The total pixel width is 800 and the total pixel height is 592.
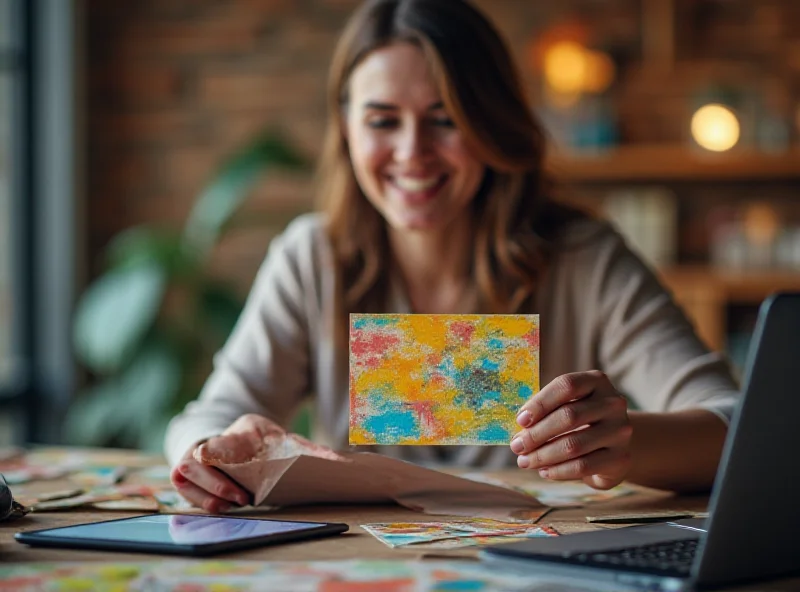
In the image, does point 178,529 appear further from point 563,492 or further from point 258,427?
point 563,492

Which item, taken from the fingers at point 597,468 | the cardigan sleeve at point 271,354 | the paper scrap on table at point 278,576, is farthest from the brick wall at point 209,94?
the paper scrap on table at point 278,576

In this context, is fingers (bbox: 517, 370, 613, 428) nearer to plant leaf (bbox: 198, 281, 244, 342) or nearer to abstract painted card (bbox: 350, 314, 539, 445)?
abstract painted card (bbox: 350, 314, 539, 445)

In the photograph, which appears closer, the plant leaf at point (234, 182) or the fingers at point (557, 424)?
the fingers at point (557, 424)

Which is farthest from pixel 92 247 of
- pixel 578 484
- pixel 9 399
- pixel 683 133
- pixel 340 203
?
pixel 578 484

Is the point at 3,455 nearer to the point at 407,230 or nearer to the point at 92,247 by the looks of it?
the point at 407,230

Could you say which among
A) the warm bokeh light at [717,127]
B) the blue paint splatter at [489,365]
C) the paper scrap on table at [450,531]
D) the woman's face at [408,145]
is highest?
the warm bokeh light at [717,127]

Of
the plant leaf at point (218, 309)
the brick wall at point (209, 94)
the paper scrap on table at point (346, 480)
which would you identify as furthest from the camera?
the brick wall at point (209, 94)

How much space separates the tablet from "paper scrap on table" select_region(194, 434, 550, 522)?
0.10 m

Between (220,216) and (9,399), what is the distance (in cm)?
115

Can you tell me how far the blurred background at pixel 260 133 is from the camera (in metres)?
4.19

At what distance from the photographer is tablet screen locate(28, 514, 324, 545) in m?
1.02

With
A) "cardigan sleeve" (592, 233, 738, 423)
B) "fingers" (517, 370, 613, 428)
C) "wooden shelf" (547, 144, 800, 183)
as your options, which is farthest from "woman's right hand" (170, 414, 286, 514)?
"wooden shelf" (547, 144, 800, 183)

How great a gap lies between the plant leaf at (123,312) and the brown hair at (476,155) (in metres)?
1.85

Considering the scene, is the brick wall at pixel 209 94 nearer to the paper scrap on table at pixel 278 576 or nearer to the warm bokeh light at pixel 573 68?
the warm bokeh light at pixel 573 68
